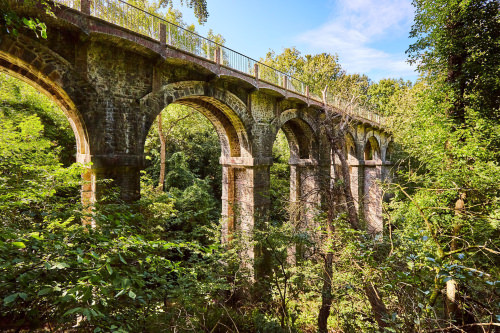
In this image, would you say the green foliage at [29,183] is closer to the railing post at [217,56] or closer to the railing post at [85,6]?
the railing post at [85,6]

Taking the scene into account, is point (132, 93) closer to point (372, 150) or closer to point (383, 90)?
point (372, 150)

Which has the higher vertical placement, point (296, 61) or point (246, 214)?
point (296, 61)

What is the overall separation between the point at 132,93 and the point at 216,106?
3121mm

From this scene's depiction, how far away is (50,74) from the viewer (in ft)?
14.6

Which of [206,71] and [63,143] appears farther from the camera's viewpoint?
[63,143]

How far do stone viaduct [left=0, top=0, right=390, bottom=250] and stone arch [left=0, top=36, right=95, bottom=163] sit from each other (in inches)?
0.6

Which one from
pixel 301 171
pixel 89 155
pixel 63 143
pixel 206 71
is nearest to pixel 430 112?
pixel 206 71

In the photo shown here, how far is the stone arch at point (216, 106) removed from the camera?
20.1 feet

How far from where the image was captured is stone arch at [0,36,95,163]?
4137 mm

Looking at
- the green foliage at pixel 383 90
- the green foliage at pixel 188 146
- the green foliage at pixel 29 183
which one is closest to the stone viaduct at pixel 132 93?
the green foliage at pixel 29 183

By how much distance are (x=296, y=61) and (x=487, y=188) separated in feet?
64.4

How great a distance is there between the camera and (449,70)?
19.7 feet

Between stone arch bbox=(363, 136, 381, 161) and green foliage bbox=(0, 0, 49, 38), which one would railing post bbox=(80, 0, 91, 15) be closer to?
green foliage bbox=(0, 0, 49, 38)

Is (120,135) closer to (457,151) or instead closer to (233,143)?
(233,143)
